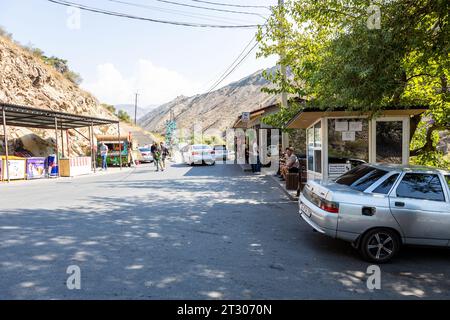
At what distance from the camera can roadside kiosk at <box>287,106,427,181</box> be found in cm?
950

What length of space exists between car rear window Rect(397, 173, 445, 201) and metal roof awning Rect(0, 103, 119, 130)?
16526mm

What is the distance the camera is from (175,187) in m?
12.8

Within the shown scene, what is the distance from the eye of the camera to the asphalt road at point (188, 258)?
3.89m

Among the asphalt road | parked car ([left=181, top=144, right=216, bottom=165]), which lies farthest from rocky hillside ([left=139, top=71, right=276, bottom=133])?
the asphalt road

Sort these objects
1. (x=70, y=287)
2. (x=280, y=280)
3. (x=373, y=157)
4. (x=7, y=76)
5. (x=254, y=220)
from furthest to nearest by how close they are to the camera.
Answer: (x=7, y=76), (x=373, y=157), (x=254, y=220), (x=280, y=280), (x=70, y=287)

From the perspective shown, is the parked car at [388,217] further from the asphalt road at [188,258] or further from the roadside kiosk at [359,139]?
the roadside kiosk at [359,139]

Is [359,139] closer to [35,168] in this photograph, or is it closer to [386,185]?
[386,185]

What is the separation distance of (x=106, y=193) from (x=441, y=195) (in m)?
9.67

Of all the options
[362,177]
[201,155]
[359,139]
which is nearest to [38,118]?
[201,155]

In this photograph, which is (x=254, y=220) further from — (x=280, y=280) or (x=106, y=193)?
(x=106, y=193)

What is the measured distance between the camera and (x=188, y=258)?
491cm

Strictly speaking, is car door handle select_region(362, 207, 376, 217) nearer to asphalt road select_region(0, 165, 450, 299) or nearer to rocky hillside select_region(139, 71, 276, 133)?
asphalt road select_region(0, 165, 450, 299)
